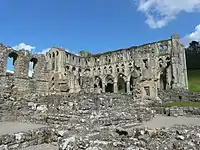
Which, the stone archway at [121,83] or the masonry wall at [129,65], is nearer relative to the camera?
the masonry wall at [129,65]

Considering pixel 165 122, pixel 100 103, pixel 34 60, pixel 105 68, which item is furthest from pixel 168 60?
pixel 165 122

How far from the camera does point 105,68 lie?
5925 centimetres

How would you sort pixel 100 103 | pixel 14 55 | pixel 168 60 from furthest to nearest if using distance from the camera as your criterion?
pixel 168 60 → pixel 14 55 → pixel 100 103

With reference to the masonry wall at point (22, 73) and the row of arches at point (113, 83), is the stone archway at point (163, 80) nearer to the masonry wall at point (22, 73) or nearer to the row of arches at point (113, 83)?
the row of arches at point (113, 83)

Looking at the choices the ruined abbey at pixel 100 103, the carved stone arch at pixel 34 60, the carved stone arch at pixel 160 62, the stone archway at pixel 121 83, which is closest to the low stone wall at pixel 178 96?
the ruined abbey at pixel 100 103

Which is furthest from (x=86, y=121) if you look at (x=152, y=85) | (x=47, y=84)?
(x=47, y=84)

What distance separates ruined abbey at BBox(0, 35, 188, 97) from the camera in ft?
94.1

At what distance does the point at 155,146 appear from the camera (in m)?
3.85

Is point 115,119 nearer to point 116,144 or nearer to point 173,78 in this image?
point 116,144

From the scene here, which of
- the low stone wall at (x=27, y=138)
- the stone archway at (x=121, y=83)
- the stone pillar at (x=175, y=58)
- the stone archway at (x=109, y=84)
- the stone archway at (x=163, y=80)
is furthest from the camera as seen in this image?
the stone archway at (x=109, y=84)

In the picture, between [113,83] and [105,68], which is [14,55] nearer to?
[113,83]

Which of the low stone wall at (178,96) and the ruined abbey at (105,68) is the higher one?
the ruined abbey at (105,68)

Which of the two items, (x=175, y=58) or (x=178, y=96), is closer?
(x=178, y=96)

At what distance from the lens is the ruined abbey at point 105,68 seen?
28.7 meters
